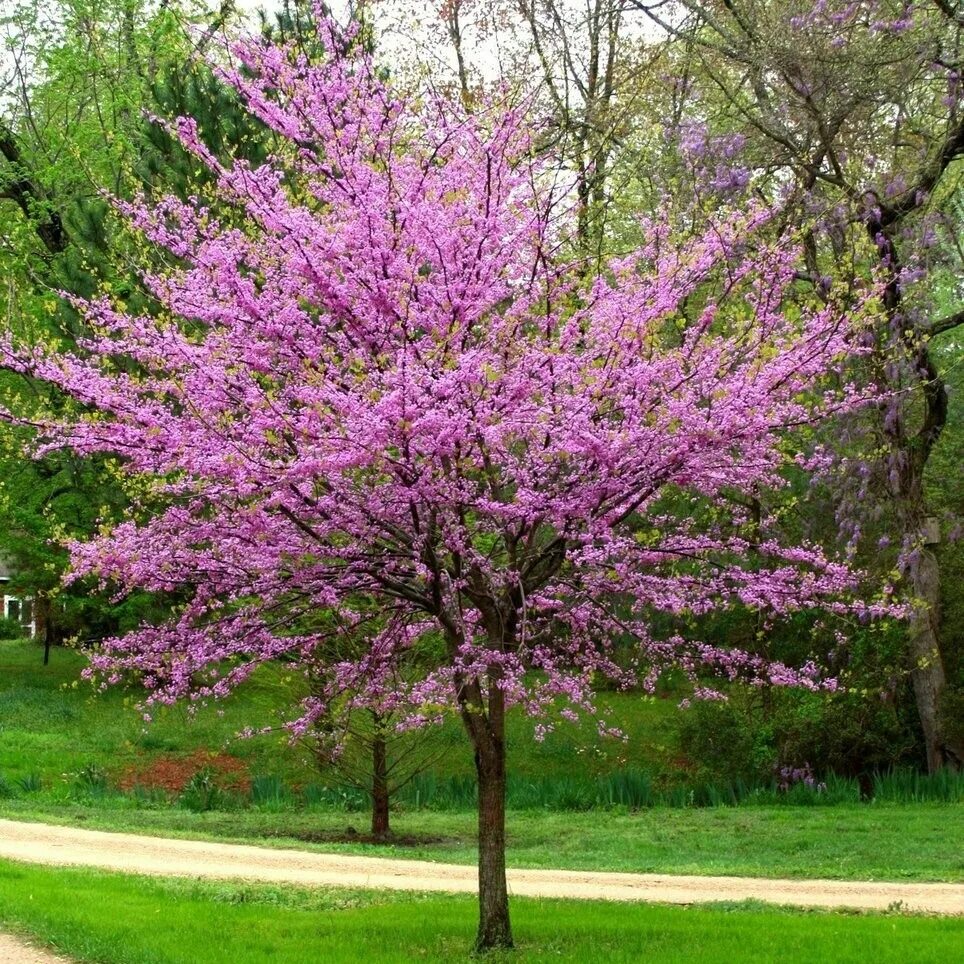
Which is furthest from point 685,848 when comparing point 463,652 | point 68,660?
point 68,660

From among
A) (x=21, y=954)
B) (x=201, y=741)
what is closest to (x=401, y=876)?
(x=21, y=954)

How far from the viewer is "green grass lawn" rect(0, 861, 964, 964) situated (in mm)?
7711

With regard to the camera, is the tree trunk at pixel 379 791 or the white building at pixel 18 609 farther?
the white building at pixel 18 609

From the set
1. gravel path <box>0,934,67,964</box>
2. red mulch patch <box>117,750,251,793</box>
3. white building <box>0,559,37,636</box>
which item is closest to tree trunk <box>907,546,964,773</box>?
red mulch patch <box>117,750,251,793</box>

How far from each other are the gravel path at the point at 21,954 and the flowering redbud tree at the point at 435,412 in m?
1.88

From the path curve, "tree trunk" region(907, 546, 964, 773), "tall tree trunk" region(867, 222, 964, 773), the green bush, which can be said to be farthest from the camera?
the green bush

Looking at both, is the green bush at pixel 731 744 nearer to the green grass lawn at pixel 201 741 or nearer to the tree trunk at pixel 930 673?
the green grass lawn at pixel 201 741

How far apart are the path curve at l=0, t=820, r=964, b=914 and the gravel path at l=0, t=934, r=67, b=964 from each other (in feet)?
10.5

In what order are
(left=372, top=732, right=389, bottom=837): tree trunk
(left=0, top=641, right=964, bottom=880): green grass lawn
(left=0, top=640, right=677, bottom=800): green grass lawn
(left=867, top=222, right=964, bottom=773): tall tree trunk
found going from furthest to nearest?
(left=0, top=640, right=677, bottom=800): green grass lawn, (left=372, top=732, right=389, bottom=837): tree trunk, (left=867, top=222, right=964, bottom=773): tall tree trunk, (left=0, top=641, right=964, bottom=880): green grass lawn

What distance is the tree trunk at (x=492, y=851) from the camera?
7.94 metres

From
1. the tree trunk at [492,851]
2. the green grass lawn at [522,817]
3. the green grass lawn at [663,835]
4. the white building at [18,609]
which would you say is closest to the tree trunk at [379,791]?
the green grass lawn at [663,835]

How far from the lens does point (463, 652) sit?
24.7ft

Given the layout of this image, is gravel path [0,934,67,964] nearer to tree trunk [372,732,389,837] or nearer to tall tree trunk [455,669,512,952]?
tall tree trunk [455,669,512,952]

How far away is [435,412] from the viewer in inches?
259
